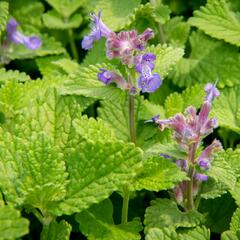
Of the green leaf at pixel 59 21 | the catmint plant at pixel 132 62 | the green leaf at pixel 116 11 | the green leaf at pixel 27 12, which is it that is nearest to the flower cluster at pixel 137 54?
the catmint plant at pixel 132 62

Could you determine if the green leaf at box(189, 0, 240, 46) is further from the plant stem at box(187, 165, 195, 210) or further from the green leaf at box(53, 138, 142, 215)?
the green leaf at box(53, 138, 142, 215)

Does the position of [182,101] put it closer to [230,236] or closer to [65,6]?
[230,236]

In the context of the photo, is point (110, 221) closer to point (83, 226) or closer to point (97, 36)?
point (83, 226)

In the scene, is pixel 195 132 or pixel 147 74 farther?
pixel 147 74

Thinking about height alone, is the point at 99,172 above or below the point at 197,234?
above

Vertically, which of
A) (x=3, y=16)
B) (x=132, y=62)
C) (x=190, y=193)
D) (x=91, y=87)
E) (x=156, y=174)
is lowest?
(x=190, y=193)

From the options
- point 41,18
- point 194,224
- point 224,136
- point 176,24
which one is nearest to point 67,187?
point 194,224

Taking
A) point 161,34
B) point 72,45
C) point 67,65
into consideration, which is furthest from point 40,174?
point 72,45

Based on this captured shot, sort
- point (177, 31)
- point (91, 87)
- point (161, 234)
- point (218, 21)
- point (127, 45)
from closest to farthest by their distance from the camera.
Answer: point (161, 234), point (127, 45), point (91, 87), point (218, 21), point (177, 31)
